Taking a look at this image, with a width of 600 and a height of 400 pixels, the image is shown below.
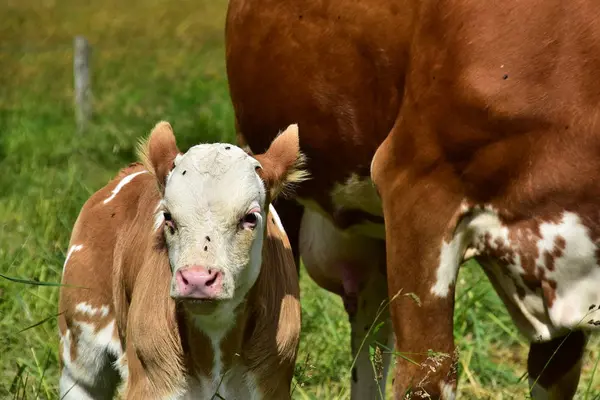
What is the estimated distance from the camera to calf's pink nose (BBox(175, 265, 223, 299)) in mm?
3270

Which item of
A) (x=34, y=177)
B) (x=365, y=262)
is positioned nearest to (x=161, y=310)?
(x=365, y=262)

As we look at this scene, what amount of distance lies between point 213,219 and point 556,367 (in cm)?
174

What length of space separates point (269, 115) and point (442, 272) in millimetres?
1273

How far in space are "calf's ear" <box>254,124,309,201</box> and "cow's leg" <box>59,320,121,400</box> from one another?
972 mm

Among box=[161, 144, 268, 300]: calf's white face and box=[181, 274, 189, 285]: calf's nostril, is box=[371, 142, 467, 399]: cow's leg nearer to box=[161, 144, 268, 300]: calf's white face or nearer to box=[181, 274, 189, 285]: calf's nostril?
box=[161, 144, 268, 300]: calf's white face

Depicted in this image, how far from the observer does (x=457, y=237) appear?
400cm

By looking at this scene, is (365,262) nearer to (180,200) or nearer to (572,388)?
(572,388)

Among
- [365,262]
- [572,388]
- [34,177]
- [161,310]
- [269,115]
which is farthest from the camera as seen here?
[34,177]

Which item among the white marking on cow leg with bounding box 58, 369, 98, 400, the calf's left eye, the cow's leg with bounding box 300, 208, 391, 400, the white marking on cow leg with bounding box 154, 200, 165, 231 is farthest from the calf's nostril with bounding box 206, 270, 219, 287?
the cow's leg with bounding box 300, 208, 391, 400

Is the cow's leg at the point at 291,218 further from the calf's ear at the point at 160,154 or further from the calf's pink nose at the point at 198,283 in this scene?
the calf's pink nose at the point at 198,283

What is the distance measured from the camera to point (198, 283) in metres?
3.27

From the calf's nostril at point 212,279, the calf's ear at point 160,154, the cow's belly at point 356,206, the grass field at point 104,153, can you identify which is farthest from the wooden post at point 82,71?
the calf's nostril at point 212,279

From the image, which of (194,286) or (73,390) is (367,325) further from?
(194,286)

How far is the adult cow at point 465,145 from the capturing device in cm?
377
